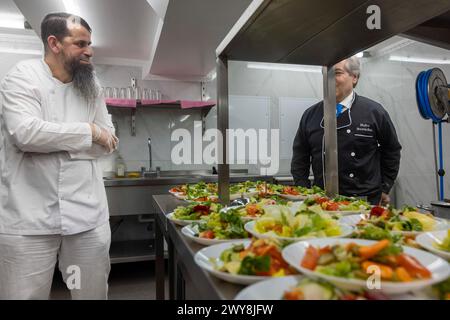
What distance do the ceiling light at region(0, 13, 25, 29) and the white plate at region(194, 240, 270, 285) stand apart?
351 centimetres

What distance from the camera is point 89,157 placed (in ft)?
5.41

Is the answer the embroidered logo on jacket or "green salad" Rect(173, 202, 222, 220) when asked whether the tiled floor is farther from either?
the embroidered logo on jacket

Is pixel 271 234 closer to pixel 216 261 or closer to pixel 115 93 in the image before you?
pixel 216 261

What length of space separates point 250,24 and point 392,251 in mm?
895

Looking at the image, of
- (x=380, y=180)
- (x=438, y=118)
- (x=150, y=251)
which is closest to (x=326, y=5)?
(x=380, y=180)

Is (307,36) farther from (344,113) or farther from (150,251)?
(150,251)

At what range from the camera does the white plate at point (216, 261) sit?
0.62m

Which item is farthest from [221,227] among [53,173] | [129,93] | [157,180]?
[129,93]

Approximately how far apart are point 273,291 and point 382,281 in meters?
0.18

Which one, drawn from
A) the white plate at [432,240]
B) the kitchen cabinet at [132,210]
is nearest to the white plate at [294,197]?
the white plate at [432,240]

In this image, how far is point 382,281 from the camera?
555 millimetres

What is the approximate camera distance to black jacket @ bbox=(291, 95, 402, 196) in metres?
2.23

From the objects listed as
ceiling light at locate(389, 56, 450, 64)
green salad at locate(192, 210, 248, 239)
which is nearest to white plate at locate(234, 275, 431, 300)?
green salad at locate(192, 210, 248, 239)

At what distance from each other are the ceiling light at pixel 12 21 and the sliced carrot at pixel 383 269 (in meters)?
3.81
